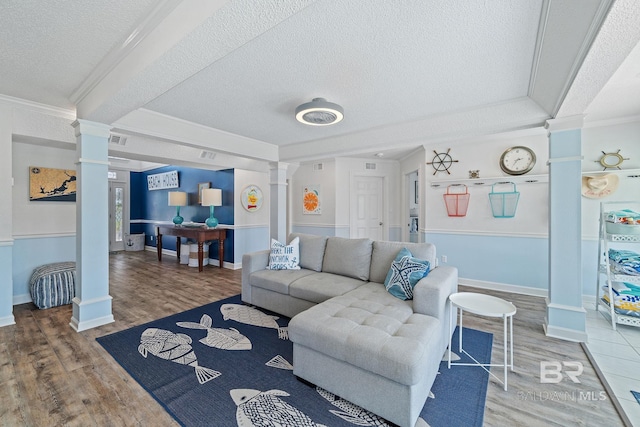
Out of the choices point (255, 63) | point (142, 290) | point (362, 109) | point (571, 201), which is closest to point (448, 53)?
point (362, 109)

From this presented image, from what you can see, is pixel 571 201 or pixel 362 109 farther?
pixel 362 109

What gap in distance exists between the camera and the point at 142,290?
4121 millimetres

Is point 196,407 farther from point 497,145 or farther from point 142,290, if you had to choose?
point 497,145

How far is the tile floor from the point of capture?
5.84 feet

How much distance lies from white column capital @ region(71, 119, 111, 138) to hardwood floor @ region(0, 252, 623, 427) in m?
1.99

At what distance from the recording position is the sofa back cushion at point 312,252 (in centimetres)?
346

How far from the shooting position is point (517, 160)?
3.95 meters

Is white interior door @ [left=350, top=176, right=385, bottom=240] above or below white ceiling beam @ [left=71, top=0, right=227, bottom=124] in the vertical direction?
below

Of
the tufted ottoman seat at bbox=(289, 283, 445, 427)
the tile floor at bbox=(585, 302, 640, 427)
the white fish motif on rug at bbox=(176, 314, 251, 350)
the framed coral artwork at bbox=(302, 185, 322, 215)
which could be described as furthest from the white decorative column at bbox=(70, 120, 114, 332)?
the tile floor at bbox=(585, 302, 640, 427)

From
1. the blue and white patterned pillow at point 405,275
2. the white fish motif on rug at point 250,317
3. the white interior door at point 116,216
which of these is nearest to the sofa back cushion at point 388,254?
the blue and white patterned pillow at point 405,275

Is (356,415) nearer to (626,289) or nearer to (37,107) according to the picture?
(626,289)

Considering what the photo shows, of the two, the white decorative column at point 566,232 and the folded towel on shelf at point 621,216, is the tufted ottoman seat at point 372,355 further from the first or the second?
the folded towel on shelf at point 621,216

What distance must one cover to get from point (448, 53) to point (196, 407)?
113 inches

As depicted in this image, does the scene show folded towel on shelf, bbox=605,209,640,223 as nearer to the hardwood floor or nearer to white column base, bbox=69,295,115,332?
the hardwood floor
